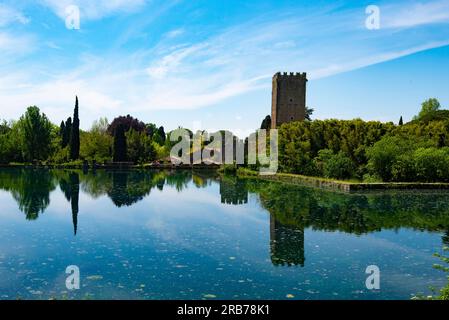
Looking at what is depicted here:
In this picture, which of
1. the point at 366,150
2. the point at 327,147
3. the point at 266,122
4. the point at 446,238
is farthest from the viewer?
the point at 266,122

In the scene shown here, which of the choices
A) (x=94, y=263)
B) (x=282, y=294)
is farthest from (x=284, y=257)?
(x=94, y=263)

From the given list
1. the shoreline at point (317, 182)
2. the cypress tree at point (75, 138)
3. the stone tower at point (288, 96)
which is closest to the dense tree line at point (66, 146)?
the cypress tree at point (75, 138)

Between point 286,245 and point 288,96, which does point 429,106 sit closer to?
point 288,96

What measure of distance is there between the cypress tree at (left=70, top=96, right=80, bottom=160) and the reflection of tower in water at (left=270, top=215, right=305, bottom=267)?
4734 centimetres

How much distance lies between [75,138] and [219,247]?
51603 millimetres

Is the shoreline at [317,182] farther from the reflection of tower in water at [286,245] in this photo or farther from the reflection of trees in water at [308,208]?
the reflection of tower in water at [286,245]

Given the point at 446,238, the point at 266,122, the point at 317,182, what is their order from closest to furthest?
the point at 446,238
the point at 317,182
the point at 266,122

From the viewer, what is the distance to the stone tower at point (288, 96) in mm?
57562

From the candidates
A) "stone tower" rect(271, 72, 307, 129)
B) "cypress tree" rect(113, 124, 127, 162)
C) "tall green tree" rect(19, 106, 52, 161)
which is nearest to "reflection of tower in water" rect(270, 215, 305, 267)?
Result: "stone tower" rect(271, 72, 307, 129)

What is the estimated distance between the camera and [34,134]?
60.7 metres

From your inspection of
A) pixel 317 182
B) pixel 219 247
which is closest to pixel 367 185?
pixel 317 182

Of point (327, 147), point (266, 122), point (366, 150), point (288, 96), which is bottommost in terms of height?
point (366, 150)
